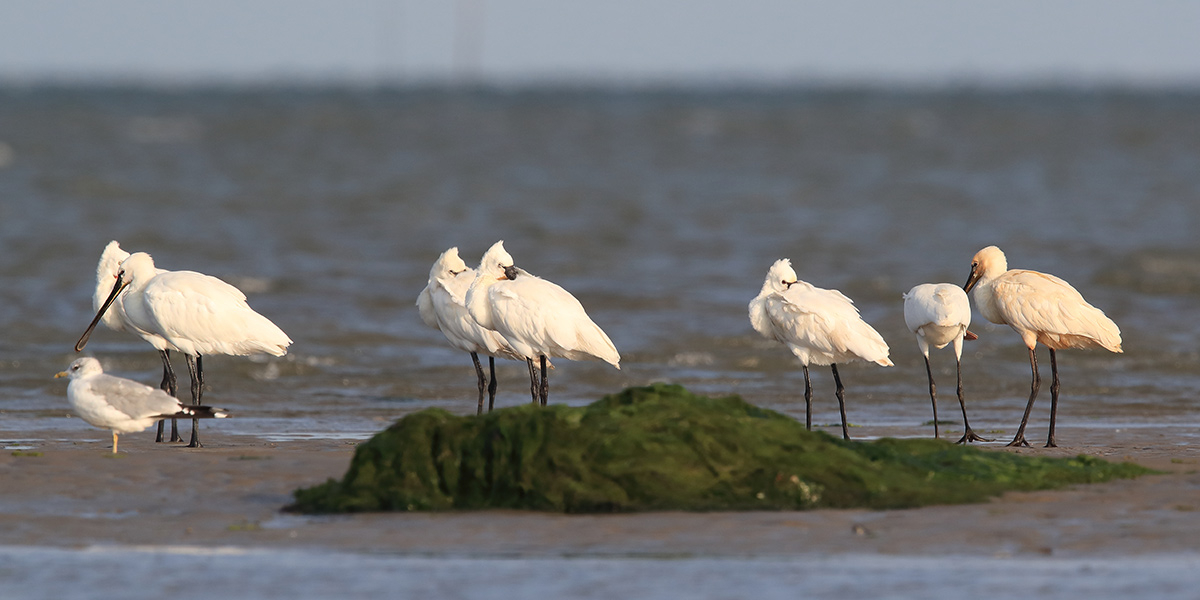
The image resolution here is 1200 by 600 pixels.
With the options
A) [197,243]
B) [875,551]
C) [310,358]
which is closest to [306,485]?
[875,551]

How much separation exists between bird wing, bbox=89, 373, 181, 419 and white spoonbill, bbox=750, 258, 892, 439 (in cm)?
400

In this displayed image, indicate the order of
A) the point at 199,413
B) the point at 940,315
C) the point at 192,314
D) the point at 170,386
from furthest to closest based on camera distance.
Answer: the point at 170,386
the point at 192,314
the point at 940,315
the point at 199,413

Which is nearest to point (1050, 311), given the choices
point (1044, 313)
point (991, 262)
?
point (1044, 313)

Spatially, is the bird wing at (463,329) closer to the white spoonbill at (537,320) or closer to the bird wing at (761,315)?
the white spoonbill at (537,320)

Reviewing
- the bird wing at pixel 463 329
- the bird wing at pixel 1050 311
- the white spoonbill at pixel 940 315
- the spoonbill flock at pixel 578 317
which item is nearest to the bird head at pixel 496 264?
the spoonbill flock at pixel 578 317

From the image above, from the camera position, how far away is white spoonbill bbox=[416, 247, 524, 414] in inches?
455

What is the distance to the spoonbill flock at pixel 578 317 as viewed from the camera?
10688mm

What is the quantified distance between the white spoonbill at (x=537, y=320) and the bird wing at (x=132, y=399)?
8.95 feet

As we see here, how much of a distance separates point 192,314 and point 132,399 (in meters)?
2.01

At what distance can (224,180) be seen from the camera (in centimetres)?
3253

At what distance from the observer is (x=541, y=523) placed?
7.20 meters

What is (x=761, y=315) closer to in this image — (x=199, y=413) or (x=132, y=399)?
(x=199, y=413)

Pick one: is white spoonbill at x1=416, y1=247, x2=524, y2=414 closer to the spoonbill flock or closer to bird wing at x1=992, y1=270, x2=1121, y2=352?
the spoonbill flock

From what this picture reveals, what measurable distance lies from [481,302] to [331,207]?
17.5 m
